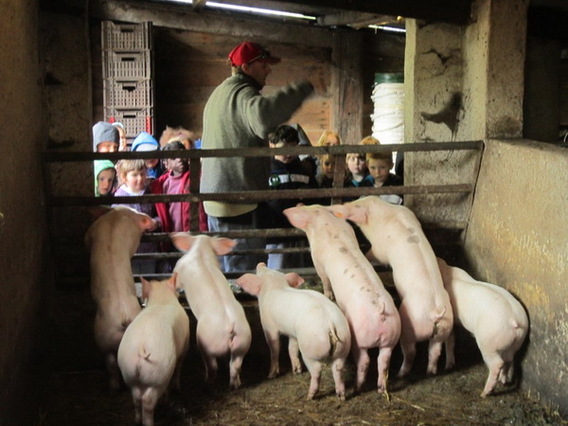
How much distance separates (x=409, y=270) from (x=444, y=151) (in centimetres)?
105

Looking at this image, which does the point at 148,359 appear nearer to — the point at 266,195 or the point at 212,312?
the point at 212,312

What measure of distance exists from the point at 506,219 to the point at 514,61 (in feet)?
3.19

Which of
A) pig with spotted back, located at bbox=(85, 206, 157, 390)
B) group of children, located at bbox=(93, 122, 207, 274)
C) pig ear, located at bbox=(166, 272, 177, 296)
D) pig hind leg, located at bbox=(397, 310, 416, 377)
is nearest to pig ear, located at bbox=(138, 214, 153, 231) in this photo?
pig with spotted back, located at bbox=(85, 206, 157, 390)

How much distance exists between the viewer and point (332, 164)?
5.93 metres

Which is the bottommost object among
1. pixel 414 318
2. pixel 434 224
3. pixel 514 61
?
pixel 414 318

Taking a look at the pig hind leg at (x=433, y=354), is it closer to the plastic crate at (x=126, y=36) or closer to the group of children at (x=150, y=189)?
the group of children at (x=150, y=189)

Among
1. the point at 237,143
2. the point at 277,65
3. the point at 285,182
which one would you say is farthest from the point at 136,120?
the point at 237,143

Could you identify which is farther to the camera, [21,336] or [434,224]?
[434,224]

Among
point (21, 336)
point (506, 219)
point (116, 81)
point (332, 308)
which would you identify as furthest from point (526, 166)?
point (116, 81)

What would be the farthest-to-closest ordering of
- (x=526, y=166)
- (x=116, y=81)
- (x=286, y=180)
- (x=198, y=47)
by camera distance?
1. (x=198, y=47)
2. (x=116, y=81)
3. (x=286, y=180)
4. (x=526, y=166)

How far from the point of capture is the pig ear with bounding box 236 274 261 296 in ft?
15.0

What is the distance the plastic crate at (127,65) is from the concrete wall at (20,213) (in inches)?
156

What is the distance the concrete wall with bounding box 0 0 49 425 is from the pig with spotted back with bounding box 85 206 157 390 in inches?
11.5

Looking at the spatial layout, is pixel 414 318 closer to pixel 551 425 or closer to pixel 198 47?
pixel 551 425
